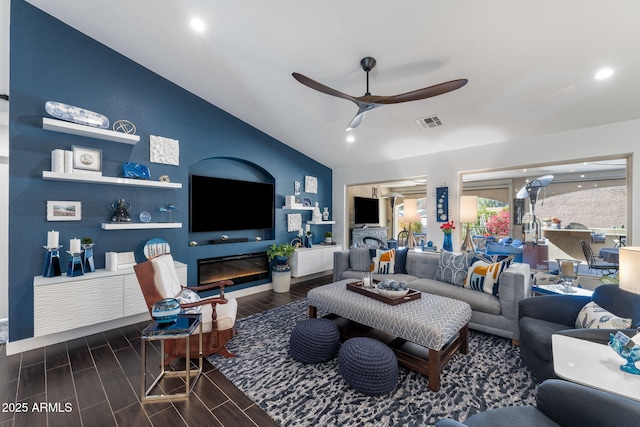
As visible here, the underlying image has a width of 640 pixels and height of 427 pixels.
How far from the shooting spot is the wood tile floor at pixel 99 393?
1.85m

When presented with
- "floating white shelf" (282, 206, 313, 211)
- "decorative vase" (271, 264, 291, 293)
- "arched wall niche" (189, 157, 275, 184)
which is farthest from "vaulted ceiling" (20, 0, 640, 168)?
"decorative vase" (271, 264, 291, 293)

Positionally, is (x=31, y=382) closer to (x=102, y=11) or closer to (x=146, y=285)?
(x=146, y=285)

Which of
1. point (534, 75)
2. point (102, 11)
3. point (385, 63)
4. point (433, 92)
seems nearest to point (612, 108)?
point (534, 75)

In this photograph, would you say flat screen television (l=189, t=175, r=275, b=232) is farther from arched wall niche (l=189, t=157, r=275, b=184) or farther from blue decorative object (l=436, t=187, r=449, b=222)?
blue decorative object (l=436, t=187, r=449, b=222)

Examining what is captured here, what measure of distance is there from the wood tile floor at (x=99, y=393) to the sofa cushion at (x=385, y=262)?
2631 mm

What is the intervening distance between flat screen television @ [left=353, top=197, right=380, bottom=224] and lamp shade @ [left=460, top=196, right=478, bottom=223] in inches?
121

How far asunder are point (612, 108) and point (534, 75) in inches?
50.1

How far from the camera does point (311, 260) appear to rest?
5504 millimetres

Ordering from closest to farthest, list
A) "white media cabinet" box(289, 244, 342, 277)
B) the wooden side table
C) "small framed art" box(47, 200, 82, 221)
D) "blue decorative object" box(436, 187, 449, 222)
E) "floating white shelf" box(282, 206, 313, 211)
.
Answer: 1. the wooden side table
2. "small framed art" box(47, 200, 82, 221)
3. "blue decorative object" box(436, 187, 449, 222)
4. "white media cabinet" box(289, 244, 342, 277)
5. "floating white shelf" box(282, 206, 313, 211)

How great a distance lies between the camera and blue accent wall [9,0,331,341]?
2.82 meters

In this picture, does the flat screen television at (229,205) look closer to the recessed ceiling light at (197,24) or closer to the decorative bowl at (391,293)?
the recessed ceiling light at (197,24)

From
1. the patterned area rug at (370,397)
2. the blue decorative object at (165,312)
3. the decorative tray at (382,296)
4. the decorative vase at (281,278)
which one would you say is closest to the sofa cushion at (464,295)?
the patterned area rug at (370,397)

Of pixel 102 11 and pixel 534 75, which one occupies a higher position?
pixel 102 11

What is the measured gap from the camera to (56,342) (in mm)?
2934
